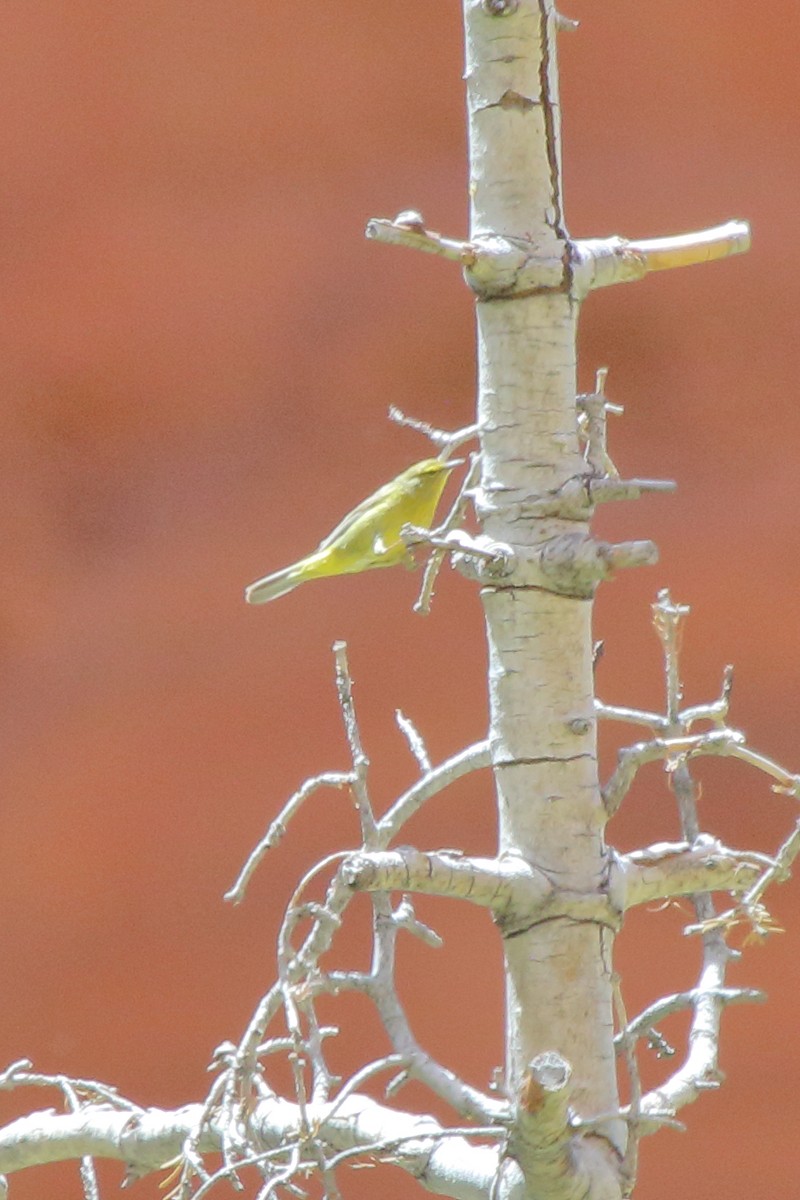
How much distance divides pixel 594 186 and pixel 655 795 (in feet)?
3.36

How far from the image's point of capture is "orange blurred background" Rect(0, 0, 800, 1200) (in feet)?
9.37

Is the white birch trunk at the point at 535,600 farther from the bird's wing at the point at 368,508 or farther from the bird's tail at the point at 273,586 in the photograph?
the bird's tail at the point at 273,586


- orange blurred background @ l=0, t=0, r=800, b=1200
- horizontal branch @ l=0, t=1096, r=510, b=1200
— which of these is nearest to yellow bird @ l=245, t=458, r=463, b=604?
horizontal branch @ l=0, t=1096, r=510, b=1200

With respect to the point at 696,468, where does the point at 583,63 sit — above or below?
above

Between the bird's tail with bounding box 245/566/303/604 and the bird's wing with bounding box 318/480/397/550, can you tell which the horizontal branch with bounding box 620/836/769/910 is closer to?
the bird's wing with bounding box 318/480/397/550

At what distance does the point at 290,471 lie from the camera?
9.65 feet

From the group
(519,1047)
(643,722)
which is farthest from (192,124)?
(519,1047)

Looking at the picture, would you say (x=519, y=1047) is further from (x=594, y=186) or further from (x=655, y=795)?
(x=594, y=186)

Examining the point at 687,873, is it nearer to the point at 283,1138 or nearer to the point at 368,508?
the point at 283,1138

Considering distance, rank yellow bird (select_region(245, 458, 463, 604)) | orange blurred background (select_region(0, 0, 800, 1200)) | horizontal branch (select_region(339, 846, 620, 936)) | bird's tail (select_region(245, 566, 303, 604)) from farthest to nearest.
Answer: orange blurred background (select_region(0, 0, 800, 1200)), bird's tail (select_region(245, 566, 303, 604)), yellow bird (select_region(245, 458, 463, 604)), horizontal branch (select_region(339, 846, 620, 936))

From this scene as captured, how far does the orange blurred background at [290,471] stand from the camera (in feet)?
9.37

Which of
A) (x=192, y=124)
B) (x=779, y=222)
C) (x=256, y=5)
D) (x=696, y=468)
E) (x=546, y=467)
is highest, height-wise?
(x=256, y=5)

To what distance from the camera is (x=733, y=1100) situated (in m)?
2.84

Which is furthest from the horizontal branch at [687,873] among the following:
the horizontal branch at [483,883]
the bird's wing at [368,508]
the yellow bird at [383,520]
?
the bird's wing at [368,508]
